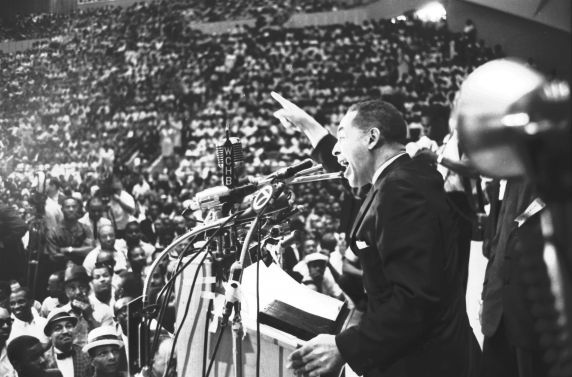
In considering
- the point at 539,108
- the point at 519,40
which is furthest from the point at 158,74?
the point at 539,108

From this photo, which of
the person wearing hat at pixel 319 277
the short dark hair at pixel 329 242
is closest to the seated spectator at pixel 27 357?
the person wearing hat at pixel 319 277

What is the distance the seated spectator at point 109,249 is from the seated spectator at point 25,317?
52 centimetres

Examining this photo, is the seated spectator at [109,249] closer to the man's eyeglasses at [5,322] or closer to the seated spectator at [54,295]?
the seated spectator at [54,295]

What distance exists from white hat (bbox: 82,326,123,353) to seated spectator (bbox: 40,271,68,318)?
46 centimetres

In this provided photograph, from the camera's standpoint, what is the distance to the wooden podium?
2053 millimetres

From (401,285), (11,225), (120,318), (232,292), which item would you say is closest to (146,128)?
(11,225)

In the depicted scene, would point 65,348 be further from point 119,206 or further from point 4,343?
point 119,206

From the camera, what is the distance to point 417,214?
6.02ft

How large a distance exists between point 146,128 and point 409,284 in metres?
4.94

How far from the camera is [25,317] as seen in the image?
5496 mm

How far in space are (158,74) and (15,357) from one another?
111 inches

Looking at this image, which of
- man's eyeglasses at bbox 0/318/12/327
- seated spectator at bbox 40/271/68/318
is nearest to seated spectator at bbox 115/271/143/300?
seated spectator at bbox 40/271/68/318

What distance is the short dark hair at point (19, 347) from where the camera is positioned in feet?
17.5

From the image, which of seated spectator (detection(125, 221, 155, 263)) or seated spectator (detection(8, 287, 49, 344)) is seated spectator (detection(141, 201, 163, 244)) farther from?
seated spectator (detection(8, 287, 49, 344))
